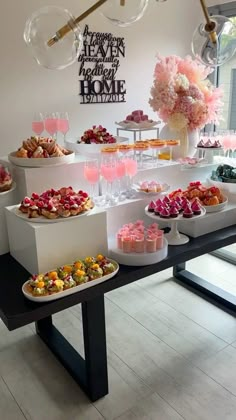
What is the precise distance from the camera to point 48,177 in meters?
1.94

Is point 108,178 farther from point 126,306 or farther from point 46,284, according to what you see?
point 126,306

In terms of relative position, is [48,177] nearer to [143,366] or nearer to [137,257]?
[137,257]

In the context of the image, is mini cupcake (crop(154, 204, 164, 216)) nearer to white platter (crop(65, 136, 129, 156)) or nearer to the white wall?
white platter (crop(65, 136, 129, 156))

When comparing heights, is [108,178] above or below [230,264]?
above

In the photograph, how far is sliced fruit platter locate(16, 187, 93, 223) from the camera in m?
1.64

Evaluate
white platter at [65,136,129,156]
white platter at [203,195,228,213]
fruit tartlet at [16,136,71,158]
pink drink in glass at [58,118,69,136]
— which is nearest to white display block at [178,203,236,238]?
white platter at [203,195,228,213]

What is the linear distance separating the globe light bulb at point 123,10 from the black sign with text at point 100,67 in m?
2.14

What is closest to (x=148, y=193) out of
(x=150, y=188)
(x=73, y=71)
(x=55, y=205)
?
(x=150, y=188)

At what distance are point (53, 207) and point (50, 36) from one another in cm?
78

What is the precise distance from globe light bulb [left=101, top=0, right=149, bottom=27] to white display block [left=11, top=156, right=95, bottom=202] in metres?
0.90

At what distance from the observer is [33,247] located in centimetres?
163

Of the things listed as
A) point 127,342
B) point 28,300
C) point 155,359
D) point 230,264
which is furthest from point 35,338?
point 230,264

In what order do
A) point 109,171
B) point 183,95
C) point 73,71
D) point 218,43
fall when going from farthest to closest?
point 73,71
point 183,95
point 109,171
point 218,43

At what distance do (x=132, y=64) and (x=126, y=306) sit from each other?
2.23m
